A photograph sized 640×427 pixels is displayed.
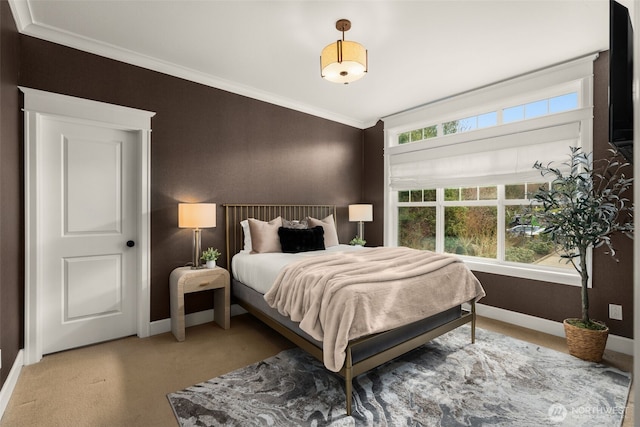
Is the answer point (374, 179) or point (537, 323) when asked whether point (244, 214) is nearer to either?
point (374, 179)

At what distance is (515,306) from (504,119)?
2.22 metres

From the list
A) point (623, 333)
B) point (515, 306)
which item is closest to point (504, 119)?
point (515, 306)

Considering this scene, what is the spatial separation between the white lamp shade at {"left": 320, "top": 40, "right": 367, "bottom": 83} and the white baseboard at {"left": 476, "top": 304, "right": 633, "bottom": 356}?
3139 mm

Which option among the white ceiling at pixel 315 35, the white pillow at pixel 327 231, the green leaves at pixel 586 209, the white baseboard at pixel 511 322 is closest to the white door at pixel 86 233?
the white baseboard at pixel 511 322

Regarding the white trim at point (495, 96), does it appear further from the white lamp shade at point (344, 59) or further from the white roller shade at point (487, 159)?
the white lamp shade at point (344, 59)

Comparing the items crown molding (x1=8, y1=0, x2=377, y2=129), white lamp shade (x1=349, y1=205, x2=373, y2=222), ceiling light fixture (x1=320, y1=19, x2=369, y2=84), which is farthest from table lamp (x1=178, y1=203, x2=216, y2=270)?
white lamp shade (x1=349, y1=205, x2=373, y2=222)

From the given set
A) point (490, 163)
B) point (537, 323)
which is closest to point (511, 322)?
point (537, 323)

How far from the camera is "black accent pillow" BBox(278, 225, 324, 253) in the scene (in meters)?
3.50

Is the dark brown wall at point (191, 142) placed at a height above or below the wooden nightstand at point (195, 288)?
above

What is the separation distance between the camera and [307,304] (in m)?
2.14

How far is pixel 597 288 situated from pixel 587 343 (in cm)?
70

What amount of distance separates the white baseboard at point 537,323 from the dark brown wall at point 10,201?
445 centimetres

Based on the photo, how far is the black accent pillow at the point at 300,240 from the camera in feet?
11.5

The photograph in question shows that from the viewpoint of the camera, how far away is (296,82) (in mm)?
3621
